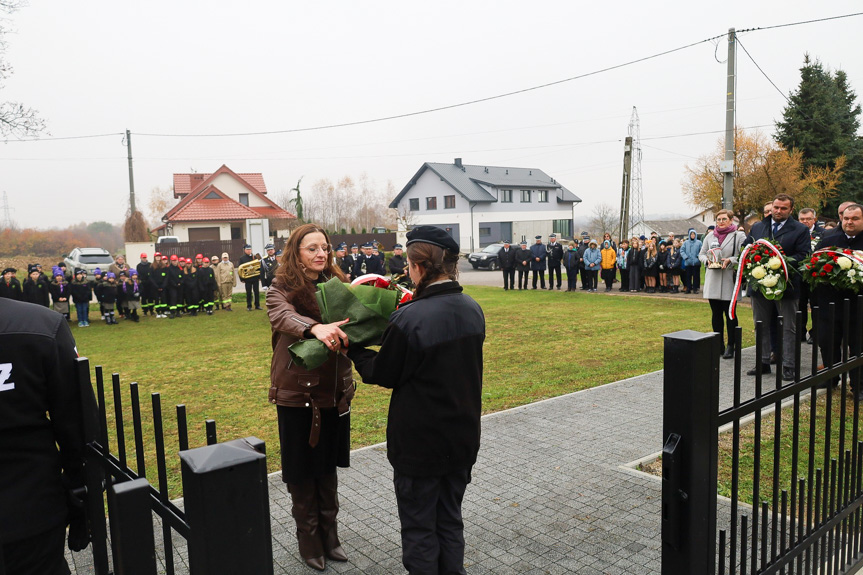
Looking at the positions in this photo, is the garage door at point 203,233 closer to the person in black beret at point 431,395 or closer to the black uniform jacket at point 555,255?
the black uniform jacket at point 555,255

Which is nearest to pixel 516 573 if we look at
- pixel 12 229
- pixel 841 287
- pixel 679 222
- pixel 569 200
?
pixel 841 287

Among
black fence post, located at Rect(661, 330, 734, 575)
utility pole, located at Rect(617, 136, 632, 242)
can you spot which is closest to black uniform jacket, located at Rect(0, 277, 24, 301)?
black fence post, located at Rect(661, 330, 734, 575)

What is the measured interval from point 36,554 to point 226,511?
149cm

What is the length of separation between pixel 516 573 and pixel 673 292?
19.1 m

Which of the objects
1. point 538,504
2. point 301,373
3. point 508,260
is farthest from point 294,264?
point 508,260

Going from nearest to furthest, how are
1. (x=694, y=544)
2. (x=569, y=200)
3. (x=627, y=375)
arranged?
(x=694, y=544) < (x=627, y=375) < (x=569, y=200)

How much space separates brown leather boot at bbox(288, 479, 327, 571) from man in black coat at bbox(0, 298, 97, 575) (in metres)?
1.52

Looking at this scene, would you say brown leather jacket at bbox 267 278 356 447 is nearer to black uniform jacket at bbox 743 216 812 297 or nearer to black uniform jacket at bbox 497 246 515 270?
black uniform jacket at bbox 743 216 812 297

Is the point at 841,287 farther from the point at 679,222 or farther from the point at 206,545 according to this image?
the point at 679,222

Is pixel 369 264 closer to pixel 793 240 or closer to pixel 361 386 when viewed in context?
pixel 361 386

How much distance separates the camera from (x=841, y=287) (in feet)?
22.6

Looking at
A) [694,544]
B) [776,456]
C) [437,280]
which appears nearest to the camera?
[694,544]

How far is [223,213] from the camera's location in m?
46.4

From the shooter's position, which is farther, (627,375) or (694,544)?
(627,375)
